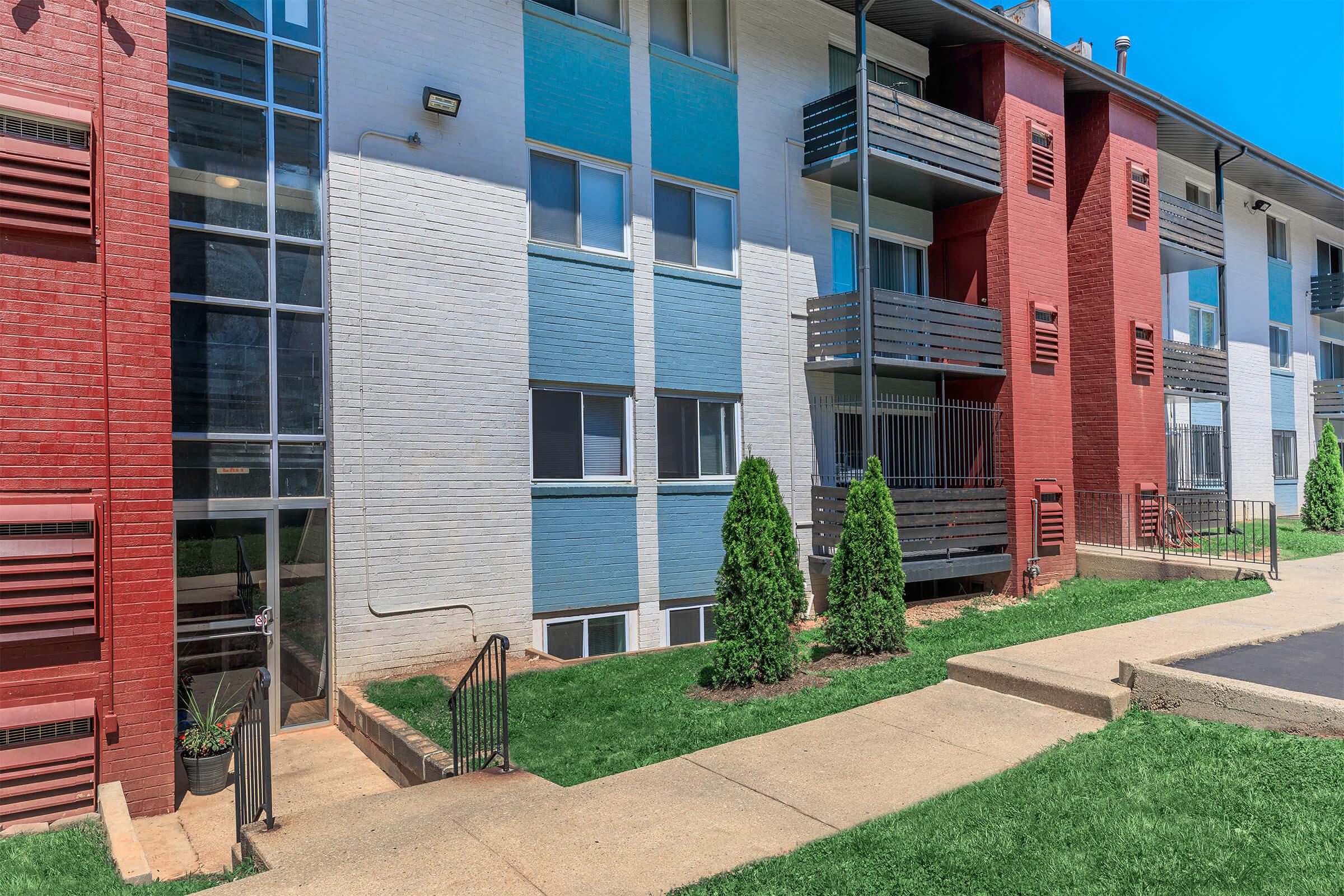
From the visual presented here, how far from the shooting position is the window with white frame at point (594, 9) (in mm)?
11188

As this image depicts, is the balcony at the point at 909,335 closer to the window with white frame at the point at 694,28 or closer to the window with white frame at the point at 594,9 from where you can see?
the window with white frame at the point at 694,28

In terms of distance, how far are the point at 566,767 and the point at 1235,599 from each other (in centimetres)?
980

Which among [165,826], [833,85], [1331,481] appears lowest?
[165,826]

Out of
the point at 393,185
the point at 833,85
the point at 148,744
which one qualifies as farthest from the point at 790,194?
the point at 148,744

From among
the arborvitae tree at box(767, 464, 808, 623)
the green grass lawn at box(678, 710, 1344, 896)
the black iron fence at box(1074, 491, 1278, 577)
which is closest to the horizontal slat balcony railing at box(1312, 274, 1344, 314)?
the black iron fence at box(1074, 491, 1278, 577)

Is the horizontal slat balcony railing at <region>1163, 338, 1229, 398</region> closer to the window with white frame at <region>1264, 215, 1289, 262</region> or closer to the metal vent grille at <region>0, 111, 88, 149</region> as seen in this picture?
the window with white frame at <region>1264, 215, 1289, 262</region>

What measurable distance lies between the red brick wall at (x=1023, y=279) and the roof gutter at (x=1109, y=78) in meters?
0.30

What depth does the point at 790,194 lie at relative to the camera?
13391mm

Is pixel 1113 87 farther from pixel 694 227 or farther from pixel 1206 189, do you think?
pixel 694 227

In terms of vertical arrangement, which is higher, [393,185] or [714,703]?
[393,185]

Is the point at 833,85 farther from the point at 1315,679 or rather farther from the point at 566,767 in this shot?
the point at 566,767

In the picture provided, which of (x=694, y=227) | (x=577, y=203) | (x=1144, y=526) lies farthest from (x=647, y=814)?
(x=1144, y=526)

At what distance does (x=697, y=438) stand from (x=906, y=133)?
5919 mm

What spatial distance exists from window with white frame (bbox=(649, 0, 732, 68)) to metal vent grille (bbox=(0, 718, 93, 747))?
1070cm
